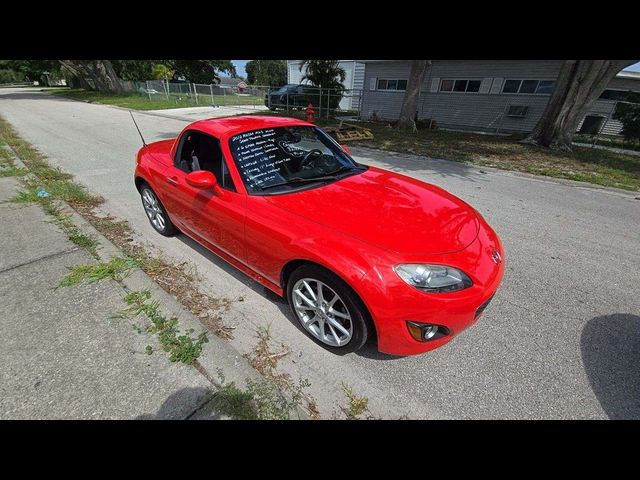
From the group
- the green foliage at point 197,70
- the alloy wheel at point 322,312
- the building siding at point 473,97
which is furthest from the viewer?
the green foliage at point 197,70

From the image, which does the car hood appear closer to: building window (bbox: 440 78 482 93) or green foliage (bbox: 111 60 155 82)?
building window (bbox: 440 78 482 93)

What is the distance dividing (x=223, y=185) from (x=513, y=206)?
15.7ft

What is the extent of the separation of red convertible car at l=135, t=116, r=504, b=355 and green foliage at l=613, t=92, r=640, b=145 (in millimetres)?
14891

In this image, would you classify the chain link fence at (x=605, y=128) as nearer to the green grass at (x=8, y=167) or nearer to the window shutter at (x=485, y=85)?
the window shutter at (x=485, y=85)

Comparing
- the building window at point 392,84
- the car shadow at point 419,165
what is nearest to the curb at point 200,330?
the car shadow at point 419,165

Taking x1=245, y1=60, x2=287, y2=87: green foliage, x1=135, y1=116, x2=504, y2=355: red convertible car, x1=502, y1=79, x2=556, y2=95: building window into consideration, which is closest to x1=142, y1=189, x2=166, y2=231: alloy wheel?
x1=135, y1=116, x2=504, y2=355: red convertible car

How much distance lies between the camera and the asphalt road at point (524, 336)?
6.32 ft

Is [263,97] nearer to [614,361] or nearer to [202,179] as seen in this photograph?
[202,179]

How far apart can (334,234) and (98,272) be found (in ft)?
8.08

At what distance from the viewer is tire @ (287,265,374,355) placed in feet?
6.39

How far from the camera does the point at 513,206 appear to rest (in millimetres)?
5090

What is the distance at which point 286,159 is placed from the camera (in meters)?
2.81

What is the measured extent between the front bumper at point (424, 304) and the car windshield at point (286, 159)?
120 centimetres

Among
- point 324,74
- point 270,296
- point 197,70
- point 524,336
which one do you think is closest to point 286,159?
point 270,296
